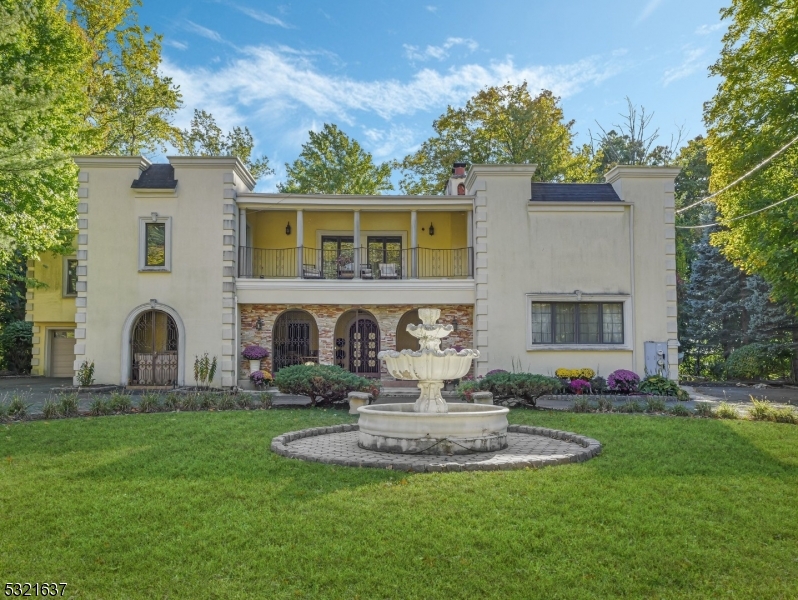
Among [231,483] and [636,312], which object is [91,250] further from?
[636,312]

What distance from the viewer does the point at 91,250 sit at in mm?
18891

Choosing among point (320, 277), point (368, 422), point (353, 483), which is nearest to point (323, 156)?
point (320, 277)

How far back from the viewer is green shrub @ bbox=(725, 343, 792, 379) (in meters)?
22.4

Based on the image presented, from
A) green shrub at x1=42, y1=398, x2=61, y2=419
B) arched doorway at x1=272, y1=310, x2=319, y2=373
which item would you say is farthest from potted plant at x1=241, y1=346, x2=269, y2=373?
green shrub at x1=42, y1=398, x2=61, y2=419

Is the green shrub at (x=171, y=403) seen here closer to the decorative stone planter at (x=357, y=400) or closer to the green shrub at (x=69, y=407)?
the green shrub at (x=69, y=407)

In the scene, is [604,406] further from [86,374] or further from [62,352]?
[62,352]

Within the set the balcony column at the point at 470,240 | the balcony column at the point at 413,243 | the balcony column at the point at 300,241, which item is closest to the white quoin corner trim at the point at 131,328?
the balcony column at the point at 300,241

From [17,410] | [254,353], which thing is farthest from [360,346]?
[17,410]

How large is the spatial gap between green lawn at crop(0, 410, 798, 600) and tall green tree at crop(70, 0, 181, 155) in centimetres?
2240

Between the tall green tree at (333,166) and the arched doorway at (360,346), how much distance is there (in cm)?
1281

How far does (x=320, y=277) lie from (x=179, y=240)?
4425 millimetres

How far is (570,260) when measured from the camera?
1911 centimetres

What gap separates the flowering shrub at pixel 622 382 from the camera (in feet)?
57.9

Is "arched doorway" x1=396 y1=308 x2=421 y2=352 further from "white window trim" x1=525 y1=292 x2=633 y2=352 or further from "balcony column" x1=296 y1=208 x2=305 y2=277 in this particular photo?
"white window trim" x1=525 y1=292 x2=633 y2=352
